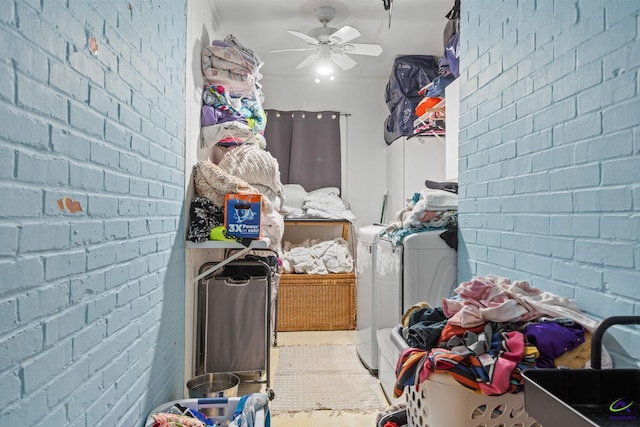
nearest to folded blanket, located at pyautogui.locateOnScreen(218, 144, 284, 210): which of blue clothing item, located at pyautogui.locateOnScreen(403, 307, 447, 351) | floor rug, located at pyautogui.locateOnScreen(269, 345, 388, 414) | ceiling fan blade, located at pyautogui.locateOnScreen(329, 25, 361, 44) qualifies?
ceiling fan blade, located at pyautogui.locateOnScreen(329, 25, 361, 44)

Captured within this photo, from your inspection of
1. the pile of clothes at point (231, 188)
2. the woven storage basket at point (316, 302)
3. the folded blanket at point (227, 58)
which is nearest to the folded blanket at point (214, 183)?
the pile of clothes at point (231, 188)

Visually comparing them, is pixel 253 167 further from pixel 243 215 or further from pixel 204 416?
pixel 204 416

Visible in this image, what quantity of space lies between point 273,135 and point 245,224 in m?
2.47

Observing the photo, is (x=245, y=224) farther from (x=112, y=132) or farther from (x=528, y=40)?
(x=528, y=40)

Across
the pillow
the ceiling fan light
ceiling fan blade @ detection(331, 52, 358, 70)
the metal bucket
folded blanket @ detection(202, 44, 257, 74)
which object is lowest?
the metal bucket

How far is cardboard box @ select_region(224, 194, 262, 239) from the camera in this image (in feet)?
7.11

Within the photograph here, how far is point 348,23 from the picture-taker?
10.8ft

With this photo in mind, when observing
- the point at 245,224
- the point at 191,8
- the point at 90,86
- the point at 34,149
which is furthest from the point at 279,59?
the point at 34,149

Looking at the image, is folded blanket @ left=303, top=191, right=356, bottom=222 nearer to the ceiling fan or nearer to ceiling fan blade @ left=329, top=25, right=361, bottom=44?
the ceiling fan

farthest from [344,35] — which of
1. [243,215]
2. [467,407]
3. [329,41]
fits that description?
[467,407]

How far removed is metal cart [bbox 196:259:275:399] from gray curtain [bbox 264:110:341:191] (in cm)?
215

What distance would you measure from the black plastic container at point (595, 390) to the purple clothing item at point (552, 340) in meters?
0.22

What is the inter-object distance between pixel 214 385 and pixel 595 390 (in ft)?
6.44

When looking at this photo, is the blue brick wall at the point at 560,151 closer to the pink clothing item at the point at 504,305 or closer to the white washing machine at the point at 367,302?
the pink clothing item at the point at 504,305
